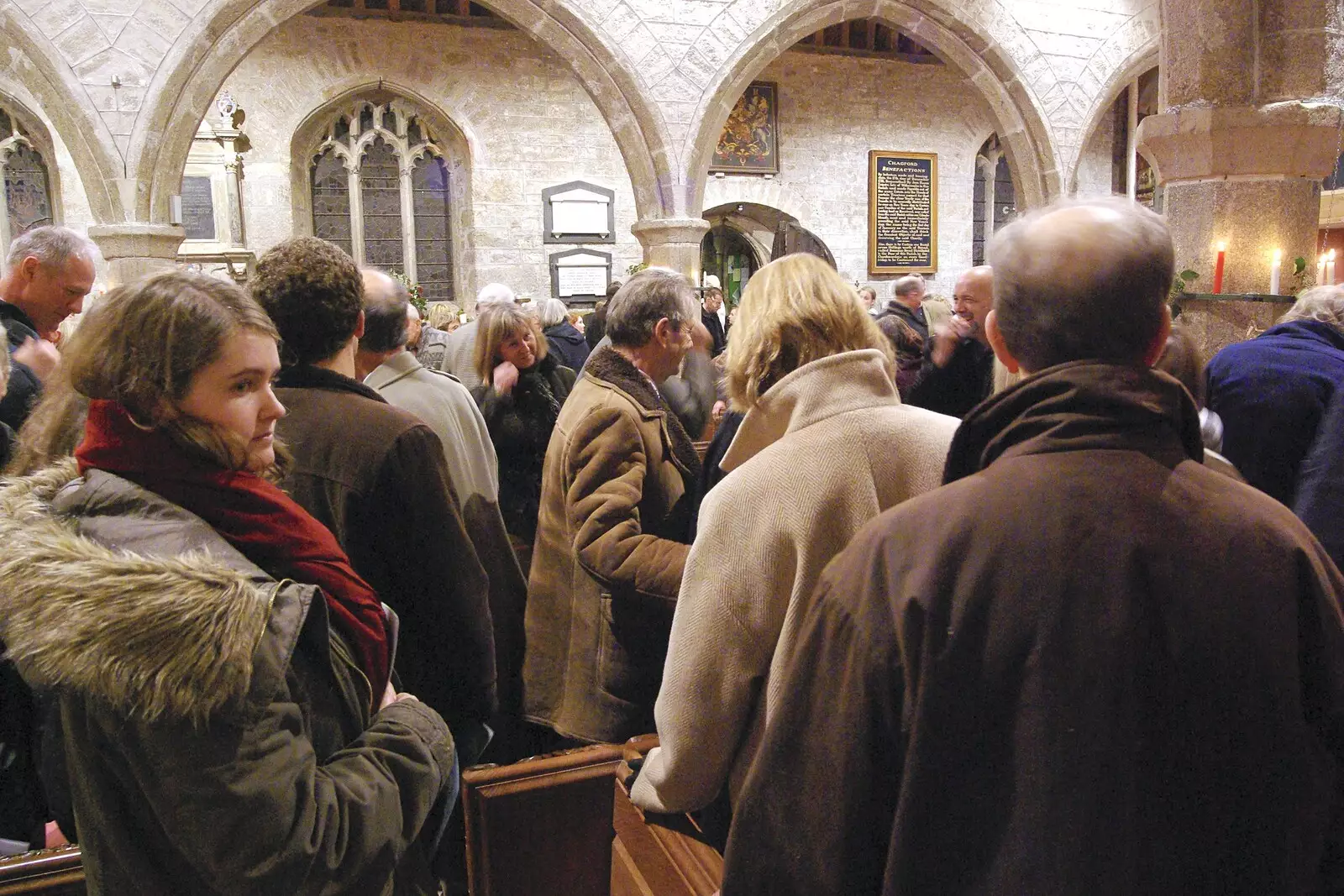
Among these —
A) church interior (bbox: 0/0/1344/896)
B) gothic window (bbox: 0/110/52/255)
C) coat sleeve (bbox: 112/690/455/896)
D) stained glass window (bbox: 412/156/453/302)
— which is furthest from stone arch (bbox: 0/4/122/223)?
coat sleeve (bbox: 112/690/455/896)

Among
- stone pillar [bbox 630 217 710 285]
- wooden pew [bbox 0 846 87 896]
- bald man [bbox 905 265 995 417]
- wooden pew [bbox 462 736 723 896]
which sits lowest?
wooden pew [bbox 462 736 723 896]

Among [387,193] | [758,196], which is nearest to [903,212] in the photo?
[758,196]

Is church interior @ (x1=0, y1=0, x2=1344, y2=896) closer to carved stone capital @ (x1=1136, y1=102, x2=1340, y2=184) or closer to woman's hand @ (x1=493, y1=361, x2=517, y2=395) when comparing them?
carved stone capital @ (x1=1136, y1=102, x2=1340, y2=184)

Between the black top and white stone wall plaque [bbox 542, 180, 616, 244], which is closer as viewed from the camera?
the black top

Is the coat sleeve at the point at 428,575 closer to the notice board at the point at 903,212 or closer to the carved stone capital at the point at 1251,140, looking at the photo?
the carved stone capital at the point at 1251,140

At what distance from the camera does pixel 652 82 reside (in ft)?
28.0

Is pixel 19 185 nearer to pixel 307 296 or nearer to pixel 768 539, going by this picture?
pixel 307 296

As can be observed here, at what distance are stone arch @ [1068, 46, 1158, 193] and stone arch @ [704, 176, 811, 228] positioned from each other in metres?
3.43

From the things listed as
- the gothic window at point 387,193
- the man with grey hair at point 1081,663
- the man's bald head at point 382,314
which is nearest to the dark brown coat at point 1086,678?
the man with grey hair at point 1081,663

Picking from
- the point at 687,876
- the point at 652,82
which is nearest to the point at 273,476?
the point at 687,876

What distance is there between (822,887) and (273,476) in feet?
3.27

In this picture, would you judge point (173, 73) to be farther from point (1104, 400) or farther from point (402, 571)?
point (1104, 400)

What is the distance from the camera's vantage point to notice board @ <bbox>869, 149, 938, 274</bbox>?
12.9m

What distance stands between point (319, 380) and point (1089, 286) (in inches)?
54.0
